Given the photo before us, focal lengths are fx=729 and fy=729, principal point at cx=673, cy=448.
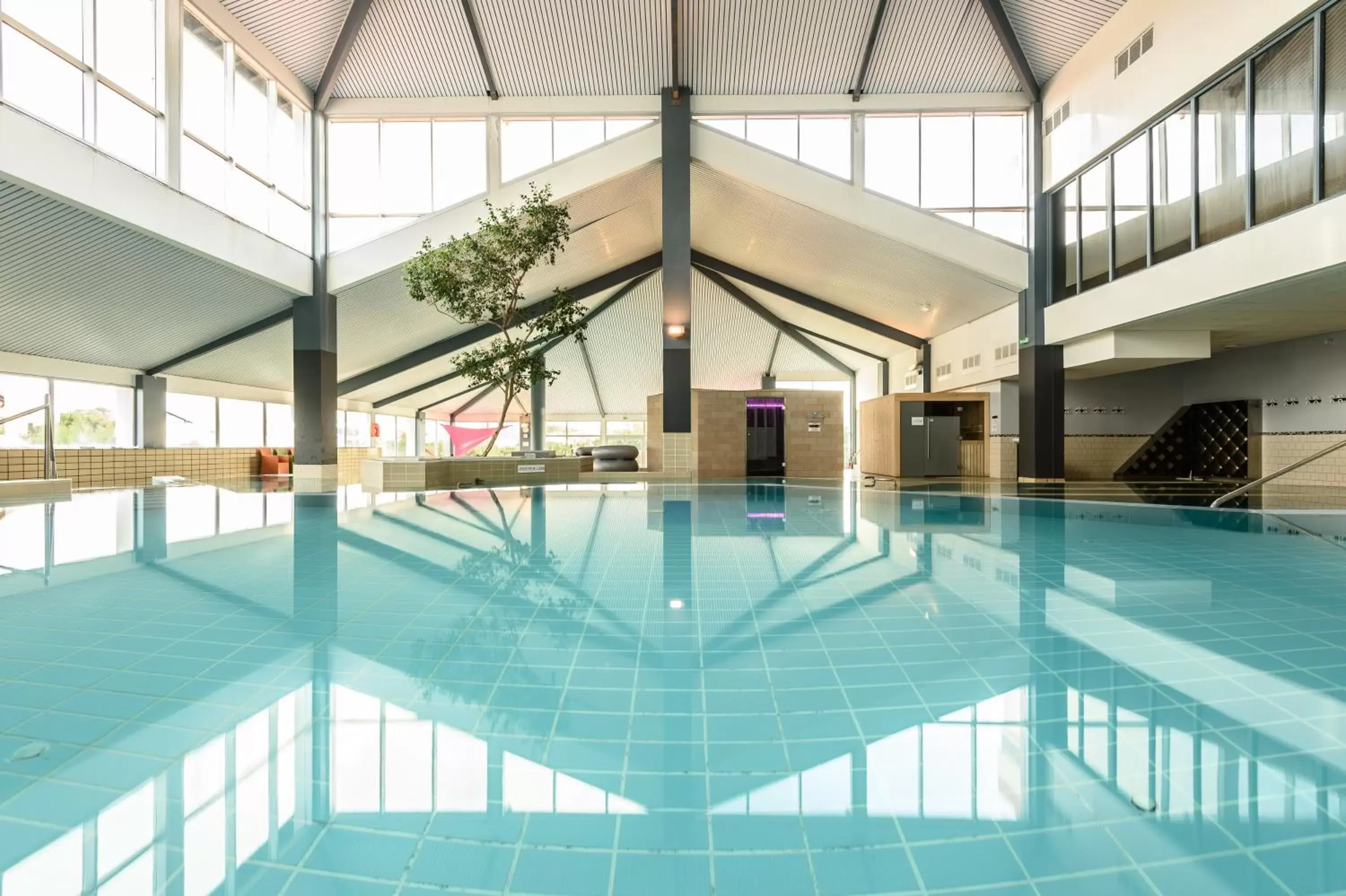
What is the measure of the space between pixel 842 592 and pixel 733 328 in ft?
61.8

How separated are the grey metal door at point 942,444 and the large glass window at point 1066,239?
11.1 ft

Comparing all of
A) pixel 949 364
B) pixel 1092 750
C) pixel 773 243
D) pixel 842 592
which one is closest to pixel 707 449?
pixel 773 243

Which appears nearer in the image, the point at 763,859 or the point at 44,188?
the point at 763,859

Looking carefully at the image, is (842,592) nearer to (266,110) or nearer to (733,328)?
(266,110)

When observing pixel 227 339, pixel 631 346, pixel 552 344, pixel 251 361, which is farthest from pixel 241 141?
pixel 631 346

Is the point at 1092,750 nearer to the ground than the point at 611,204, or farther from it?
nearer to the ground

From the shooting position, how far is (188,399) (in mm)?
17734

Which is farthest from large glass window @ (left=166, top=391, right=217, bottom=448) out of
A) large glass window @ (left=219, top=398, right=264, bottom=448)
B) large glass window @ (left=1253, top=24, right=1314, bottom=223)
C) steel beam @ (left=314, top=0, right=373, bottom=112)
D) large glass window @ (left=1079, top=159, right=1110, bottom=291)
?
large glass window @ (left=1253, top=24, right=1314, bottom=223)

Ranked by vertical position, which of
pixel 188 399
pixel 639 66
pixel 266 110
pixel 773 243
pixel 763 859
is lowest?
pixel 763 859

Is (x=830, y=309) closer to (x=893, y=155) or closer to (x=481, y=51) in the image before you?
(x=893, y=155)

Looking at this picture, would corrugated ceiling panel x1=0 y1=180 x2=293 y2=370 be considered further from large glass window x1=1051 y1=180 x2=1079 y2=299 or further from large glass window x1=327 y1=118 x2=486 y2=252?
large glass window x1=1051 y1=180 x2=1079 y2=299

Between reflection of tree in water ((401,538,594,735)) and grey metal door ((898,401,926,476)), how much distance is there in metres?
11.7

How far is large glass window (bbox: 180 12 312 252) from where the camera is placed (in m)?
11.1

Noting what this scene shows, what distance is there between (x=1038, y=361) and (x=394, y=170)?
1276cm
